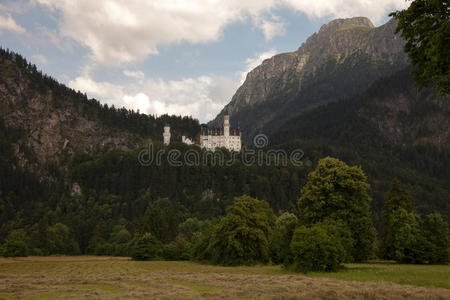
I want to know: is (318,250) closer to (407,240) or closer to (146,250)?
(407,240)

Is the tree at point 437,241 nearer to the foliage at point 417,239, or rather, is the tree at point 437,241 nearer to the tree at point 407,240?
the foliage at point 417,239

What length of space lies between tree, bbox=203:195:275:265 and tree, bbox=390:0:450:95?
41.6 m

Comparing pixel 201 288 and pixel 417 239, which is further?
pixel 417 239

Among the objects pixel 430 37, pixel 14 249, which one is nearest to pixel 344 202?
pixel 430 37

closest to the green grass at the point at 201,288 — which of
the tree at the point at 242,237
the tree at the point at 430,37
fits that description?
the tree at the point at 430,37

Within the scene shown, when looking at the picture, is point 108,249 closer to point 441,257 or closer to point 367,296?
point 441,257

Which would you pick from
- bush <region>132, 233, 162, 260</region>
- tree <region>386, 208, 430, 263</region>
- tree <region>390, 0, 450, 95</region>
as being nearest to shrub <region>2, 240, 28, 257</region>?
bush <region>132, 233, 162, 260</region>

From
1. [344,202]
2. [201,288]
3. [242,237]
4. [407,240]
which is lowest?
[201,288]

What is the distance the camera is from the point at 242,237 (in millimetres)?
61656

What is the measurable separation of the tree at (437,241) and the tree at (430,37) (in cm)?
3340

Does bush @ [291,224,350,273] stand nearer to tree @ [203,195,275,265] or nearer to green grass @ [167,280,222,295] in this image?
green grass @ [167,280,222,295]

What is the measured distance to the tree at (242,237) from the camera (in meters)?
60.1

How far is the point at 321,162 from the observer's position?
5031 cm

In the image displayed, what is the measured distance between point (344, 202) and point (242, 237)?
1852 cm
